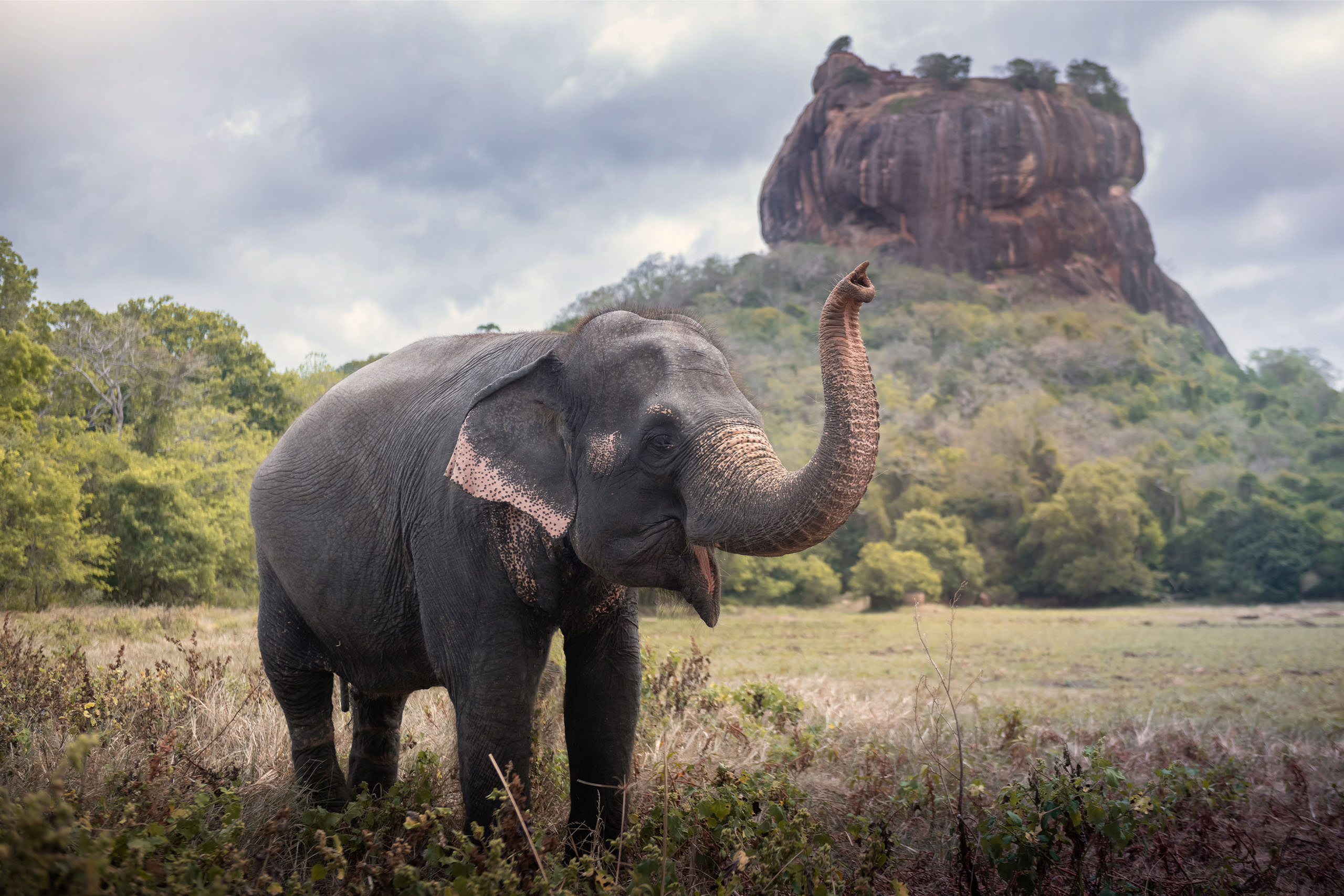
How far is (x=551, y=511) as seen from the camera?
3.50 meters

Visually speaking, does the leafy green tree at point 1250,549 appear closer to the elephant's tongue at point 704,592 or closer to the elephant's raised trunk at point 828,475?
the elephant's tongue at point 704,592

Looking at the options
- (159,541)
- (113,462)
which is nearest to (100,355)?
(113,462)

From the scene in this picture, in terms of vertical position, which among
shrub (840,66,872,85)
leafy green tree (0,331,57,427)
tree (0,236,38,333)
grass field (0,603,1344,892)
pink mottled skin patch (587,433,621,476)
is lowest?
grass field (0,603,1344,892)

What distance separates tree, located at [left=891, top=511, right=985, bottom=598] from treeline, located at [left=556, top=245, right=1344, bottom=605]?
0.09 m

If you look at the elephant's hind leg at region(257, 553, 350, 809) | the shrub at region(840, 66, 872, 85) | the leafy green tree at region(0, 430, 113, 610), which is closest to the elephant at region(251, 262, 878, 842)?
the elephant's hind leg at region(257, 553, 350, 809)

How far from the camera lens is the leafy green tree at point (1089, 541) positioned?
40.8 metres

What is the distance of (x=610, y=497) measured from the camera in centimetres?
341

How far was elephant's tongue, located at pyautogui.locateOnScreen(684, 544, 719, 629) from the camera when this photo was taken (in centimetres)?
342

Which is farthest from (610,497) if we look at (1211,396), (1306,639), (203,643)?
(1211,396)

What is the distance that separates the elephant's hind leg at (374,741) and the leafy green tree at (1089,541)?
134 feet

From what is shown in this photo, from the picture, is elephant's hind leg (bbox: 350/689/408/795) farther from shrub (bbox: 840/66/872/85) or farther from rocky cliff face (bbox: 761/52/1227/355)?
shrub (bbox: 840/66/872/85)

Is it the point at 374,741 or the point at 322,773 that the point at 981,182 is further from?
the point at 322,773

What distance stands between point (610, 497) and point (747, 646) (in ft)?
58.2

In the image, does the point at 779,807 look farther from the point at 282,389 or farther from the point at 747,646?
the point at 282,389
